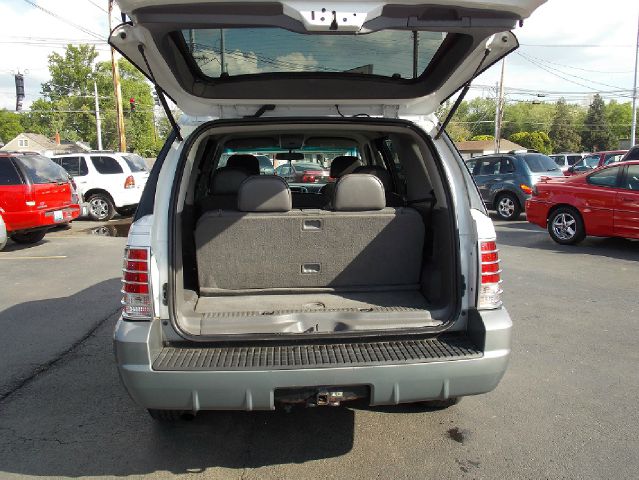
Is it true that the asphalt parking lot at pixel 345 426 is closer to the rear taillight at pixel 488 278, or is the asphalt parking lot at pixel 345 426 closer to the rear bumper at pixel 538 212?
the rear taillight at pixel 488 278

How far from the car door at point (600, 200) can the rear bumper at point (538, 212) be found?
2.27ft

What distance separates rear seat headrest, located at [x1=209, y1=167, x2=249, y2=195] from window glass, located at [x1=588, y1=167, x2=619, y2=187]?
7181 millimetres

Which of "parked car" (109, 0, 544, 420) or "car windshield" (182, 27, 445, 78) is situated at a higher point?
"car windshield" (182, 27, 445, 78)

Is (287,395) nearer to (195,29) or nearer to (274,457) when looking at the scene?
(274,457)

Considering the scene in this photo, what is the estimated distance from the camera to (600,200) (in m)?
8.69

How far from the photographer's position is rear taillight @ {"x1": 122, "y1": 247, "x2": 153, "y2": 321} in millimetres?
2633

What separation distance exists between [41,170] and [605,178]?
1037 cm

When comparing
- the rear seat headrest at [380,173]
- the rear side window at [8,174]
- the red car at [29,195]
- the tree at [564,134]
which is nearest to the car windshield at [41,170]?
the red car at [29,195]

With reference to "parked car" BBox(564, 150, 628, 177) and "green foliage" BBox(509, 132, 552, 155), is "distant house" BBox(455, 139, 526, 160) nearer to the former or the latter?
"green foliage" BBox(509, 132, 552, 155)

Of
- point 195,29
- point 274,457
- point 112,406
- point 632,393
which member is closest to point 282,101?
point 195,29

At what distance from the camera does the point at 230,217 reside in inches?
126

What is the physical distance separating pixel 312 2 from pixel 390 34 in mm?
686

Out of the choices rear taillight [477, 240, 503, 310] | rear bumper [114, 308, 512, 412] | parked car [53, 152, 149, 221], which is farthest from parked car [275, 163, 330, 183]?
parked car [53, 152, 149, 221]

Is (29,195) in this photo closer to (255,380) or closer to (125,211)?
(125,211)
